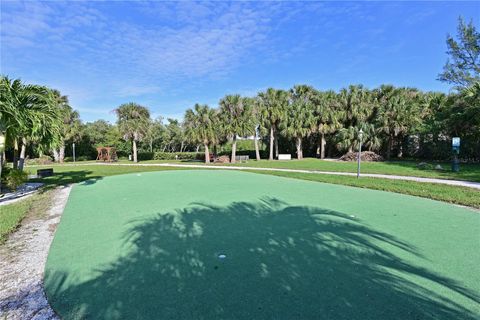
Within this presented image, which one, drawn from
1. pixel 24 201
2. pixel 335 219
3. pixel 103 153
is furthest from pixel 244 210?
pixel 103 153

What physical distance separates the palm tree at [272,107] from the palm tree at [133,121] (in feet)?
47.6

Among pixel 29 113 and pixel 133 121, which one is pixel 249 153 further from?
pixel 29 113

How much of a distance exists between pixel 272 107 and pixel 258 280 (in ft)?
95.7

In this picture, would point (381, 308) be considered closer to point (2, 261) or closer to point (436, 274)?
point (436, 274)

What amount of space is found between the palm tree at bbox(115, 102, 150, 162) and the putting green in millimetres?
27261

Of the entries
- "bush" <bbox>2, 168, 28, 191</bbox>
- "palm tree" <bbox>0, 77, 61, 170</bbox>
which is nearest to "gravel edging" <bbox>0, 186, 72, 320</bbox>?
"palm tree" <bbox>0, 77, 61, 170</bbox>

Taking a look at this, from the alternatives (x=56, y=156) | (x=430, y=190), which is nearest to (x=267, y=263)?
(x=430, y=190)

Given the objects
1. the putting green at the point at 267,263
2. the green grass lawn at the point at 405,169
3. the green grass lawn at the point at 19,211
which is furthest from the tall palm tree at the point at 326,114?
the green grass lawn at the point at 19,211

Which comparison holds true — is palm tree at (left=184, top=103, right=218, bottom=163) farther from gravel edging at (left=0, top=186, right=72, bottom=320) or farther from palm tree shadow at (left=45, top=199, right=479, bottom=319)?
palm tree shadow at (left=45, top=199, right=479, bottom=319)

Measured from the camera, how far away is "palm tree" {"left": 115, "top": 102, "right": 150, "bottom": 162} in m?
32.7

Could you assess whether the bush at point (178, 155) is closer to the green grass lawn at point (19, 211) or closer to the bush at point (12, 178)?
the bush at point (12, 178)

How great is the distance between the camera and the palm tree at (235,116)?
1106 inches

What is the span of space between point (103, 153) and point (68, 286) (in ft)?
116

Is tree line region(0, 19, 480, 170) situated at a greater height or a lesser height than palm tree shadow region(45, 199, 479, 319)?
greater
